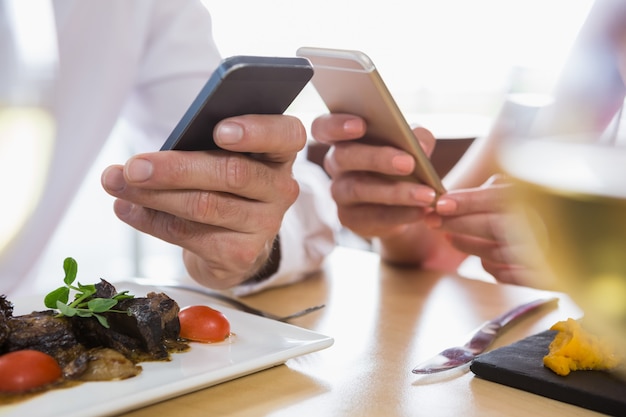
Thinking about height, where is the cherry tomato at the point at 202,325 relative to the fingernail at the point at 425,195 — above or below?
below

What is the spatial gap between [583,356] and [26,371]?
534mm

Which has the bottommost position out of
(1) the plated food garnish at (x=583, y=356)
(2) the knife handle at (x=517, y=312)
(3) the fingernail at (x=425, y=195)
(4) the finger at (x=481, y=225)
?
(2) the knife handle at (x=517, y=312)

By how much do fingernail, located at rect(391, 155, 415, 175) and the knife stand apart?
0.99 feet

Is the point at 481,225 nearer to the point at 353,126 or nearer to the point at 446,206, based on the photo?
the point at 446,206

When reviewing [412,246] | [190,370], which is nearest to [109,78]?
[412,246]

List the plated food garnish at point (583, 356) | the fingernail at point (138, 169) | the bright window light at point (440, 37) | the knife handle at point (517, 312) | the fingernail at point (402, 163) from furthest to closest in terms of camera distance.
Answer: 1. the bright window light at point (440, 37)
2. the fingernail at point (402, 163)
3. the knife handle at point (517, 312)
4. the fingernail at point (138, 169)
5. the plated food garnish at point (583, 356)

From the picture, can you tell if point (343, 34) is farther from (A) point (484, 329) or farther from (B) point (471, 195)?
(A) point (484, 329)

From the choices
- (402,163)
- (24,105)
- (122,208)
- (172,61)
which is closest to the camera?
(122,208)

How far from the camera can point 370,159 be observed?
127 cm

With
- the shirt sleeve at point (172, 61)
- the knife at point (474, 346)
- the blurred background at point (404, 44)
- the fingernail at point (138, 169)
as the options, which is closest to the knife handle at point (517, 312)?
the knife at point (474, 346)

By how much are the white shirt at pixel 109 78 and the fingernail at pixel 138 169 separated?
2.43 feet

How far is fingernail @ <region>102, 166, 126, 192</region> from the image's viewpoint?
892 millimetres

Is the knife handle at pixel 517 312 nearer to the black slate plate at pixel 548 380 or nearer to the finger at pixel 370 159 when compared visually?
the black slate plate at pixel 548 380

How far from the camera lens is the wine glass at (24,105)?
1456mm
